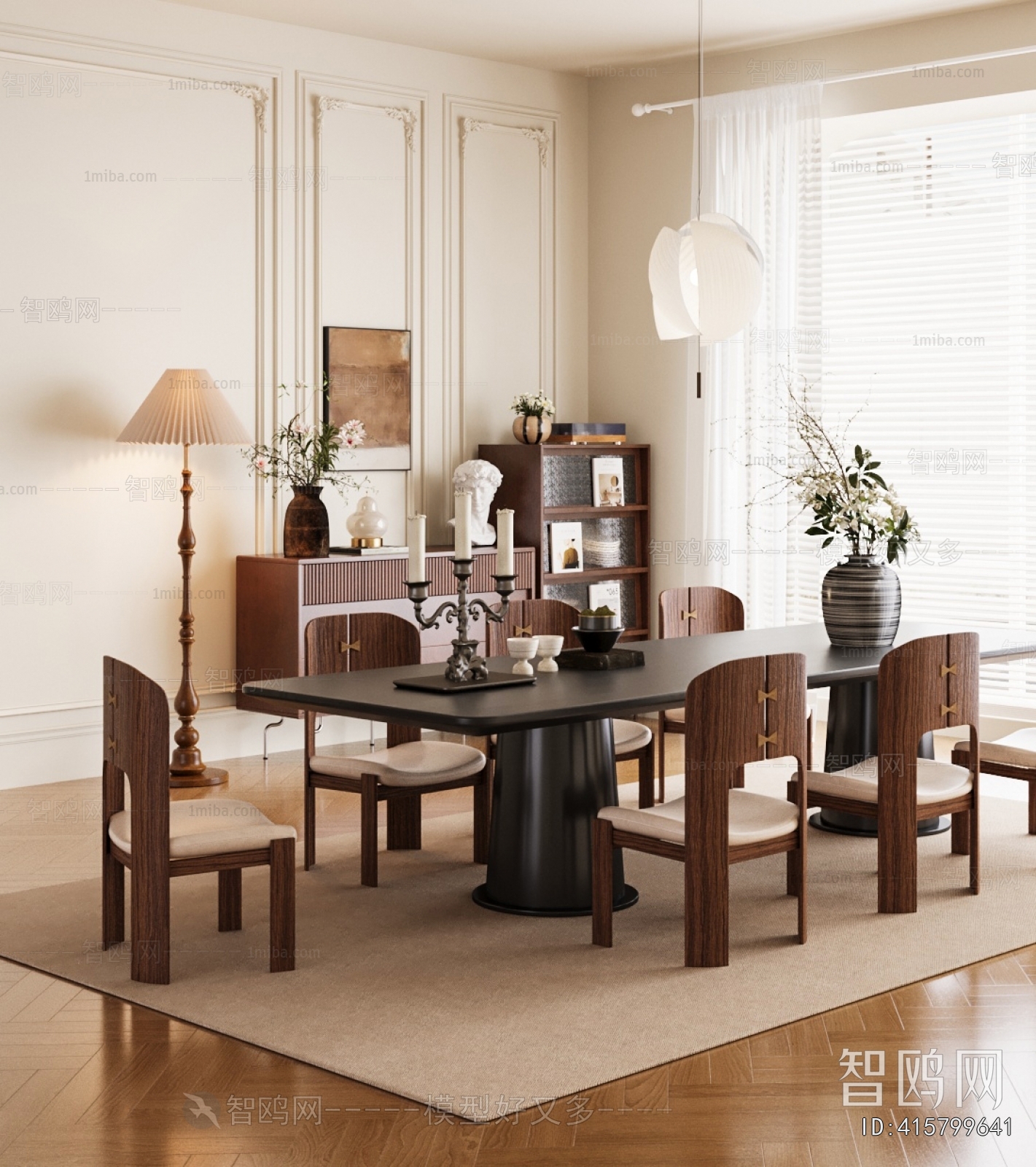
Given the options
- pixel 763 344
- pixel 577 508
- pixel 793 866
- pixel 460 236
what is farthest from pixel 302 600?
pixel 793 866

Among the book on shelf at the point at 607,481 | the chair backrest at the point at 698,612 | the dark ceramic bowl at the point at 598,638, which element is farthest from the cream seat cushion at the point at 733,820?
the book on shelf at the point at 607,481

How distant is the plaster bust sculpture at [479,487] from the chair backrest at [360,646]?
2274 millimetres

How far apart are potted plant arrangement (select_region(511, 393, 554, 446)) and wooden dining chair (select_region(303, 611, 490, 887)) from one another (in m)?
2.73

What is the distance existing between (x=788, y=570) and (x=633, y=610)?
0.93 meters

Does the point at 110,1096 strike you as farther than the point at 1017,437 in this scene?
No

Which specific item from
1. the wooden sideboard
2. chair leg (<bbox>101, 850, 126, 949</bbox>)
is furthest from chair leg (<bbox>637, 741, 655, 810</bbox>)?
chair leg (<bbox>101, 850, 126, 949</bbox>)

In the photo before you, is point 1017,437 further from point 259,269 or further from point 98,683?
point 98,683

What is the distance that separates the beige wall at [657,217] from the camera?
7738 mm

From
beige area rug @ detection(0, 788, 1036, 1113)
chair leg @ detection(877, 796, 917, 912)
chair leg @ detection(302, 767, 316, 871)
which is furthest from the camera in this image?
chair leg @ detection(302, 767, 316, 871)

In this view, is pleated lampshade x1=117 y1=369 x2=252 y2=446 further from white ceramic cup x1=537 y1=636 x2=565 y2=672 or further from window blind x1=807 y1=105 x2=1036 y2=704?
window blind x1=807 y1=105 x2=1036 y2=704

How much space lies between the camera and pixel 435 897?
4.89m

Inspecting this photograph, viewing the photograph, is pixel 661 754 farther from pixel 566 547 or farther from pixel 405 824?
pixel 566 547

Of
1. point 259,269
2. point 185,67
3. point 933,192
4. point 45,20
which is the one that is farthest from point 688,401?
point 45,20

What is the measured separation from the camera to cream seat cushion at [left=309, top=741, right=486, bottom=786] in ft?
16.2
